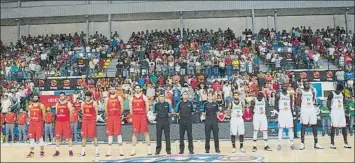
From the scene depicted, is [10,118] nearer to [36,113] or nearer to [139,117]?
[36,113]

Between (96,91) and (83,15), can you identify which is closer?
(96,91)

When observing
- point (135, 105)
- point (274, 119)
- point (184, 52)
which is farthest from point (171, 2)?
point (135, 105)

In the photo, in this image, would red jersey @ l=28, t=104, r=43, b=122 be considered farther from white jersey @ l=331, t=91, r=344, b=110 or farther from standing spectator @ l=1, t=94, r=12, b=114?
white jersey @ l=331, t=91, r=344, b=110

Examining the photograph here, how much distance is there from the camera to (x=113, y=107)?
14.5 m

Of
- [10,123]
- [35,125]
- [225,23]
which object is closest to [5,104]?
[10,123]

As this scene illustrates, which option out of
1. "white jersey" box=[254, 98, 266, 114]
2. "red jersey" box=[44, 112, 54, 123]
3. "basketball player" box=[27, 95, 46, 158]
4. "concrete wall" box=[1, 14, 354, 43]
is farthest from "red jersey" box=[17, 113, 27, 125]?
"concrete wall" box=[1, 14, 354, 43]

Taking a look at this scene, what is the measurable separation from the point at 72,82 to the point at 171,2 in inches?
521

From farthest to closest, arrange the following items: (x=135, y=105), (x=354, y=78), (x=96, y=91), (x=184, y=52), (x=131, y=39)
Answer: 1. (x=131, y=39)
2. (x=184, y=52)
3. (x=354, y=78)
4. (x=96, y=91)
5. (x=135, y=105)

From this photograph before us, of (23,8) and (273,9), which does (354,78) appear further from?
(23,8)

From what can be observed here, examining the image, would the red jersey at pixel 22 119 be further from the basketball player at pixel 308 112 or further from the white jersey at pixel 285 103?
the basketball player at pixel 308 112

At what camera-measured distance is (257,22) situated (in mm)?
40875

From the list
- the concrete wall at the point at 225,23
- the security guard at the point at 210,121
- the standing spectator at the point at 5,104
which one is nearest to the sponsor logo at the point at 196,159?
the security guard at the point at 210,121

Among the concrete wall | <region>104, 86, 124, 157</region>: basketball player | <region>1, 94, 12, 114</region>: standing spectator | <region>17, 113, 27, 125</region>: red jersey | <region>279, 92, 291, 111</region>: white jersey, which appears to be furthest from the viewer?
the concrete wall

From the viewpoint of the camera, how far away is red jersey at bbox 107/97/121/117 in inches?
569
